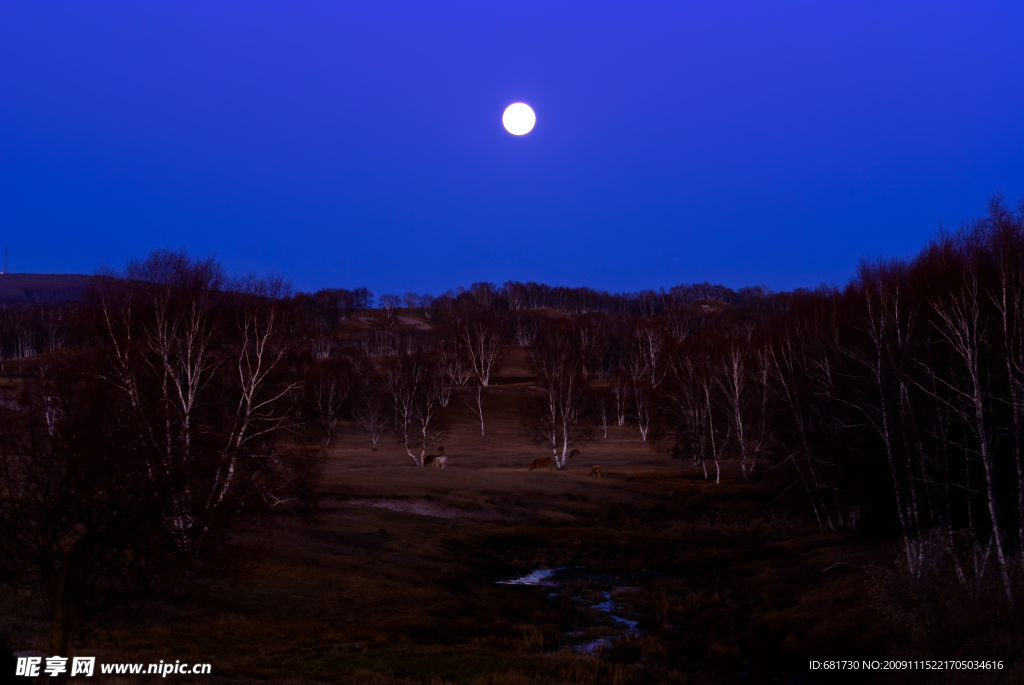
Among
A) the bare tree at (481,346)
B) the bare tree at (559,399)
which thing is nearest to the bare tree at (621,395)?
the bare tree at (481,346)

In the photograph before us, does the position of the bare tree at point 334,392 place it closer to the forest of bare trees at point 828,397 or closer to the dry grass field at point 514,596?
the dry grass field at point 514,596

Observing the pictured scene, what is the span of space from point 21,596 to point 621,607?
17.8m

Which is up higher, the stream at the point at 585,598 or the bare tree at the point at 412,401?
the bare tree at the point at 412,401

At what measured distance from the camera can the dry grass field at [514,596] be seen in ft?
59.1

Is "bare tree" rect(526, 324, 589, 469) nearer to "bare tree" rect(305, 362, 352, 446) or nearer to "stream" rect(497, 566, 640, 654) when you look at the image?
"bare tree" rect(305, 362, 352, 446)

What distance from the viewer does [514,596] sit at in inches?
1090

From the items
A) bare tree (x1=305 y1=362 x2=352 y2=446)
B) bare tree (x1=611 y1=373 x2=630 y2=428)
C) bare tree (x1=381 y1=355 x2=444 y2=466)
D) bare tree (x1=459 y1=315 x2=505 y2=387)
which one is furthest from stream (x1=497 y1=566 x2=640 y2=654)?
bare tree (x1=459 y1=315 x2=505 y2=387)

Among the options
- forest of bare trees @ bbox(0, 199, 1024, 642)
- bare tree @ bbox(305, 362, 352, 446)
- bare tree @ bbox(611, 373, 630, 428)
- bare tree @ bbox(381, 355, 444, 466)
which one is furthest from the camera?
bare tree @ bbox(611, 373, 630, 428)

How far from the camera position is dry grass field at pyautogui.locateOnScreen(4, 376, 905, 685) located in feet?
59.1

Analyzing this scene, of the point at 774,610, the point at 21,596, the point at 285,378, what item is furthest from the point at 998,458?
the point at 21,596

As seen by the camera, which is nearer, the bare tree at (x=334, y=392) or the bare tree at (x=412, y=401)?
the bare tree at (x=412, y=401)

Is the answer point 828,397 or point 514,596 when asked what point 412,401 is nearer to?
point 828,397

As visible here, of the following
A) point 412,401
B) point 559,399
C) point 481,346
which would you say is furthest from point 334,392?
point 481,346

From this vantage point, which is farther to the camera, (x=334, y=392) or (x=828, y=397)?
(x=334, y=392)
